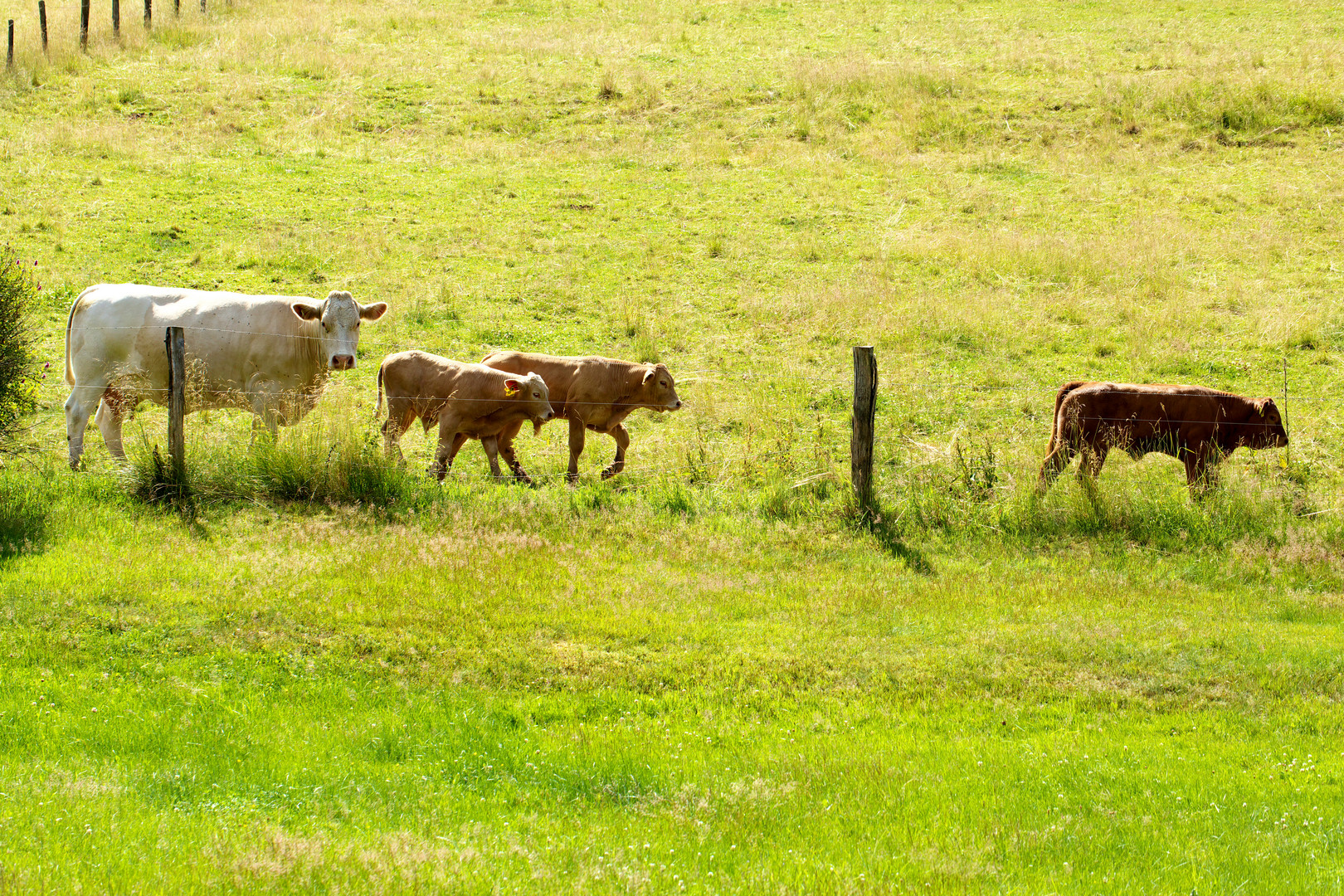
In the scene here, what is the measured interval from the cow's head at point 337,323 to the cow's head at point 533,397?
1.93 metres

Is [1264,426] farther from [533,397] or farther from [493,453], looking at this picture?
[493,453]

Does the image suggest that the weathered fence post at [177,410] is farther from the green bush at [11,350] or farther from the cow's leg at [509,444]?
the cow's leg at [509,444]

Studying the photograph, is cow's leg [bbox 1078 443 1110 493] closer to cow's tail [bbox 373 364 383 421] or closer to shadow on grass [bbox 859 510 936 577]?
shadow on grass [bbox 859 510 936 577]

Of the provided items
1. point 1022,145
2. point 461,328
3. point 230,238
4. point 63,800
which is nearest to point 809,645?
point 63,800

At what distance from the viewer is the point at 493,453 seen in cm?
1413

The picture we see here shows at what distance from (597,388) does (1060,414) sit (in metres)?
5.49

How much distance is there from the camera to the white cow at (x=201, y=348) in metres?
14.2

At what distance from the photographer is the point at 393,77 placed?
3369cm

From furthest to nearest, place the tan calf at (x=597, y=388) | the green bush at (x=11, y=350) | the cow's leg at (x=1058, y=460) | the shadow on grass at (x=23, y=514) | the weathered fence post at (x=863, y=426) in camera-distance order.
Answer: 1. the tan calf at (x=597, y=388)
2. the cow's leg at (x=1058, y=460)
3. the green bush at (x=11, y=350)
4. the weathered fence post at (x=863, y=426)
5. the shadow on grass at (x=23, y=514)

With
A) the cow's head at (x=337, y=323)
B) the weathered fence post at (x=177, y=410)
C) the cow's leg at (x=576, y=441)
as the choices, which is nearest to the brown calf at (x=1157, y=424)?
the cow's leg at (x=576, y=441)

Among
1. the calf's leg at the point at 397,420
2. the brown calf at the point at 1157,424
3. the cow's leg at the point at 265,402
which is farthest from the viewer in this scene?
the cow's leg at the point at 265,402

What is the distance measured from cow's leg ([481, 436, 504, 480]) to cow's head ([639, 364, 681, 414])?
78.2 inches

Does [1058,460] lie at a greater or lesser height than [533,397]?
lesser

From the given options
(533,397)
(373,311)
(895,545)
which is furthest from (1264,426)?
(373,311)
